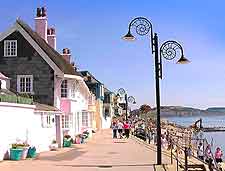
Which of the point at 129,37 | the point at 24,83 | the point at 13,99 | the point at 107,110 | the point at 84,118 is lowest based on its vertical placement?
the point at 84,118

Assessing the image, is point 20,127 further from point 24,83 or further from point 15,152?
point 24,83

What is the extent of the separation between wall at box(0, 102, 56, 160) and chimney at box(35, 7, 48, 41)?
13131 millimetres

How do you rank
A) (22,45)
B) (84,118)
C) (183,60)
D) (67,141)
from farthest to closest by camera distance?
(84,118)
(22,45)
(67,141)
(183,60)

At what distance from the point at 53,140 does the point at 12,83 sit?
6201 mm

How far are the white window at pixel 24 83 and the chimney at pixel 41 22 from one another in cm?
668

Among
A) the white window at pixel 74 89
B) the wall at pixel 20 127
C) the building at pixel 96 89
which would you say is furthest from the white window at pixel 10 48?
the building at pixel 96 89

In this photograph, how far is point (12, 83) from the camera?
35.2 meters

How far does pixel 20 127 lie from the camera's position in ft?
80.0

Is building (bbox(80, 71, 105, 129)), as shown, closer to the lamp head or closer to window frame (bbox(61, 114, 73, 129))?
window frame (bbox(61, 114, 73, 129))

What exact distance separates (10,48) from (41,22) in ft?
19.9

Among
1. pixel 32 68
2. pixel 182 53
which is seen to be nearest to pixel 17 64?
pixel 32 68

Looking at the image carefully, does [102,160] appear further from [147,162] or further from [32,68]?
[32,68]

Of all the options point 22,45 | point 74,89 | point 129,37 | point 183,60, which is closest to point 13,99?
point 129,37

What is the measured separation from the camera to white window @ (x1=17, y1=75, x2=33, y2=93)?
115 feet
